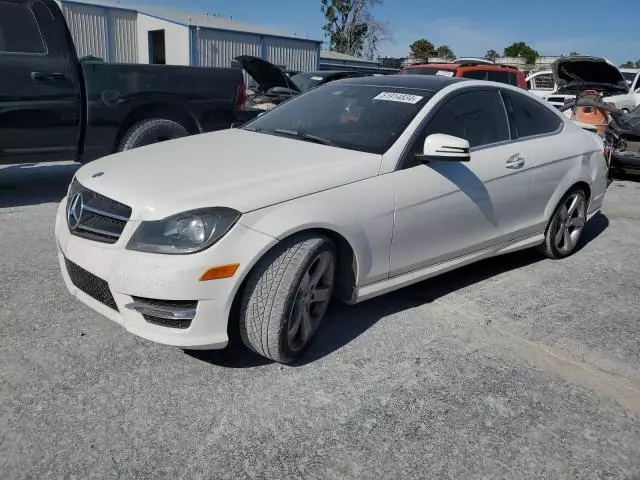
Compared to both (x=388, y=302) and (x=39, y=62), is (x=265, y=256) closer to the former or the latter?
(x=388, y=302)

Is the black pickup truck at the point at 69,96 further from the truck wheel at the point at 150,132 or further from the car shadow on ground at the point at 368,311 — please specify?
the car shadow on ground at the point at 368,311

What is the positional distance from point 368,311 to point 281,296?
1091mm

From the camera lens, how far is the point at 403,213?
3283 mm

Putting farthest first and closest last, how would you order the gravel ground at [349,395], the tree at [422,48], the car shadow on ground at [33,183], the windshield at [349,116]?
the tree at [422,48]
the car shadow on ground at [33,183]
the windshield at [349,116]
the gravel ground at [349,395]

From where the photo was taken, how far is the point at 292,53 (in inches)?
1091

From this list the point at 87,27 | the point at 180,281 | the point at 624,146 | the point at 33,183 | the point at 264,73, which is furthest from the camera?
the point at 87,27

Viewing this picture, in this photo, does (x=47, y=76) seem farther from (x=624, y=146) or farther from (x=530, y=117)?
(x=624, y=146)

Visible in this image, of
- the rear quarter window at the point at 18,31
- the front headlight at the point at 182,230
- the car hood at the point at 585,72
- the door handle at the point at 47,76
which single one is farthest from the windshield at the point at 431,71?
the front headlight at the point at 182,230

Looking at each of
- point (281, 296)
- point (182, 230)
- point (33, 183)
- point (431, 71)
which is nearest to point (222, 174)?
point (182, 230)

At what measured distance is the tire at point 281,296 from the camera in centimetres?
274

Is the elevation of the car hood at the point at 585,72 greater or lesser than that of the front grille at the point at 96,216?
greater

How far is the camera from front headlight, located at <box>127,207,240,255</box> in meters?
2.61

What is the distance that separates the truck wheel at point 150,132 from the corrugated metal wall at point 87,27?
1845 cm

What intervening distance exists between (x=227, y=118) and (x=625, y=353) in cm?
491
